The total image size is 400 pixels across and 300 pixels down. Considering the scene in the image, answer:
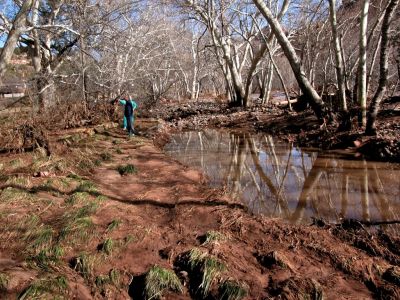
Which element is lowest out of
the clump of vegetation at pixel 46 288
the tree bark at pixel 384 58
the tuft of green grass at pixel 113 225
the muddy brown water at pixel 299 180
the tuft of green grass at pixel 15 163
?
the clump of vegetation at pixel 46 288

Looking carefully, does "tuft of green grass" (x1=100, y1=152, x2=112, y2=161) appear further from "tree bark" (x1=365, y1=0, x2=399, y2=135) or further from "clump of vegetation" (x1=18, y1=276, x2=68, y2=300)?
"tree bark" (x1=365, y1=0, x2=399, y2=135)

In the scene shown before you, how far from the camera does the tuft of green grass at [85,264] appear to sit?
4.03 m

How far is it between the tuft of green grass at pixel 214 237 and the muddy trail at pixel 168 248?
1cm

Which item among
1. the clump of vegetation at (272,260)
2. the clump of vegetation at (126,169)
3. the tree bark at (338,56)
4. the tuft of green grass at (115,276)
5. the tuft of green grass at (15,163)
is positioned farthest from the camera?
the tree bark at (338,56)

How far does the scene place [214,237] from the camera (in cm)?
472

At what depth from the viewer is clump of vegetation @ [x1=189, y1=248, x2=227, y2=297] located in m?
3.86

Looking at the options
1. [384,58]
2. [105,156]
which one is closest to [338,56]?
[384,58]

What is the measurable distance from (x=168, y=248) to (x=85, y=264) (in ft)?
3.39

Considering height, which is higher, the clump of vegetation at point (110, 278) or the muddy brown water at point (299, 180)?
the muddy brown water at point (299, 180)

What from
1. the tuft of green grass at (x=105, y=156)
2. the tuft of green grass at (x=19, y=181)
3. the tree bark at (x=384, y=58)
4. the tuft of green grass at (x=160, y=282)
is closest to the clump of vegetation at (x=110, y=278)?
the tuft of green grass at (x=160, y=282)

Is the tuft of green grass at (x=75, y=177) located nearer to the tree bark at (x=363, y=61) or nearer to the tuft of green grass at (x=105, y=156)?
the tuft of green grass at (x=105, y=156)

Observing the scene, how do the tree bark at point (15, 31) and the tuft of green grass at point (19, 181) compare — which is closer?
the tuft of green grass at point (19, 181)

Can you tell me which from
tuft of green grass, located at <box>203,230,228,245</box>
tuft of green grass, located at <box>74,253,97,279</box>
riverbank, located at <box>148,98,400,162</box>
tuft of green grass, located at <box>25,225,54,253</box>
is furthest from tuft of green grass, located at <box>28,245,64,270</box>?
riverbank, located at <box>148,98,400,162</box>

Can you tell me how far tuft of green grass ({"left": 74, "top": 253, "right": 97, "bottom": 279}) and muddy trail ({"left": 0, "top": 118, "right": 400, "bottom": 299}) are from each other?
0.04ft
